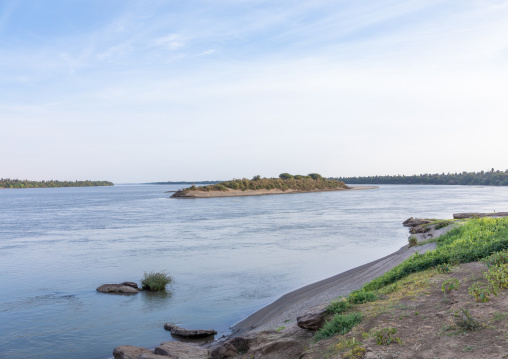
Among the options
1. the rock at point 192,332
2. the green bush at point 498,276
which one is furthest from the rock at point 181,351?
the green bush at point 498,276

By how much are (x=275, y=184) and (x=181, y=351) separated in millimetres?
114404

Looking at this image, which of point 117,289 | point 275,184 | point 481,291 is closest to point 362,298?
point 481,291

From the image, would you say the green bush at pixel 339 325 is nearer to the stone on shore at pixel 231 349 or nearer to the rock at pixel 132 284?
the stone on shore at pixel 231 349

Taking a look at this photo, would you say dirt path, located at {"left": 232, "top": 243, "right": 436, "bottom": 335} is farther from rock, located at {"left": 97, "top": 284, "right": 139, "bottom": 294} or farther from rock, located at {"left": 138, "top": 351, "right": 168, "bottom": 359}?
rock, located at {"left": 97, "top": 284, "right": 139, "bottom": 294}

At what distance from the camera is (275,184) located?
405 ft

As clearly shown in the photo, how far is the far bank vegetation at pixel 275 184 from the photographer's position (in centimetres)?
10931

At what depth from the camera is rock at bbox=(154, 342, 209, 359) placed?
8.96 meters

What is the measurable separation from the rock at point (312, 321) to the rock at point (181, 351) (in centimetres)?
220

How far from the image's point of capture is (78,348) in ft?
35.2

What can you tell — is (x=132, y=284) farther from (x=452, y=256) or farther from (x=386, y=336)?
(x=386, y=336)

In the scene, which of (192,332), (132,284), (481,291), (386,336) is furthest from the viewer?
(132,284)

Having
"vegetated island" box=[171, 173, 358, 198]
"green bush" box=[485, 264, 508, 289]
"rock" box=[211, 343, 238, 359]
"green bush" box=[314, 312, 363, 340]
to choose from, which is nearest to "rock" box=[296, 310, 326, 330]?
"green bush" box=[314, 312, 363, 340]

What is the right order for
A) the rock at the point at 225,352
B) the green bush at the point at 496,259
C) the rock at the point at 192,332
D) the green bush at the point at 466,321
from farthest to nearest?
1. the rock at the point at 192,332
2. the green bush at the point at 496,259
3. the rock at the point at 225,352
4. the green bush at the point at 466,321

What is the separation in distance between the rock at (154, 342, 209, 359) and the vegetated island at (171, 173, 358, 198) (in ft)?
292
